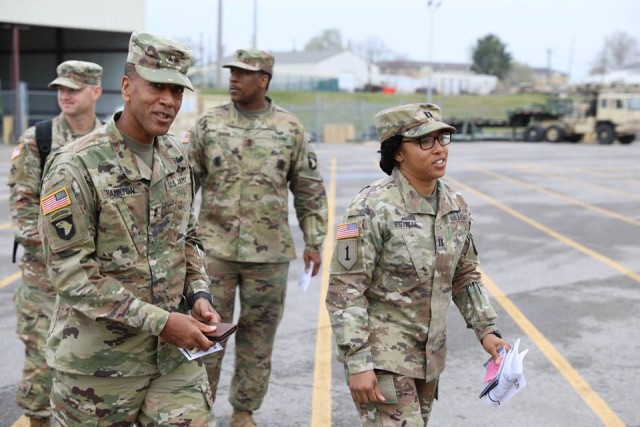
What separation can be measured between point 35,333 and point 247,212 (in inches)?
52.6

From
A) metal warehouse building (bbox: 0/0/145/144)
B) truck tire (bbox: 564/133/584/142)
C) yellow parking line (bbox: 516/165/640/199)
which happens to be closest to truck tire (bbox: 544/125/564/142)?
truck tire (bbox: 564/133/584/142)

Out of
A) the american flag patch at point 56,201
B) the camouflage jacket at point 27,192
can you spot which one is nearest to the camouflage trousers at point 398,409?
the american flag patch at point 56,201

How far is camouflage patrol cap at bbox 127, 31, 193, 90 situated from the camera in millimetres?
2926

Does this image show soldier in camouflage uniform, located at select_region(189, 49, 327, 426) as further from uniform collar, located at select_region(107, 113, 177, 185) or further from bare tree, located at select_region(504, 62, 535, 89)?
bare tree, located at select_region(504, 62, 535, 89)

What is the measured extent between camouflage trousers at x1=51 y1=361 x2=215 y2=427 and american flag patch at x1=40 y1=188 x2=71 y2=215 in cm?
61

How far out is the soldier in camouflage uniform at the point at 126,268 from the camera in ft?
9.37

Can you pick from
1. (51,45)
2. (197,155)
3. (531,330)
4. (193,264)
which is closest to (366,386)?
(193,264)

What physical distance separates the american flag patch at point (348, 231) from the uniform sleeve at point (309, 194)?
1732mm

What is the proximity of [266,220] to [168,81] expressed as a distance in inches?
78.0

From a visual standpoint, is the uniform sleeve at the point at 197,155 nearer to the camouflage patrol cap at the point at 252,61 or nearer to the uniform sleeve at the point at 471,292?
the camouflage patrol cap at the point at 252,61

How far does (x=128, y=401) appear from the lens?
303 cm

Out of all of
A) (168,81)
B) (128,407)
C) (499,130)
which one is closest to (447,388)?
(128,407)

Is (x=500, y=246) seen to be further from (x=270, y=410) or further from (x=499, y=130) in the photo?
(x=499, y=130)

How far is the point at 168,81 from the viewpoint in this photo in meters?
2.90
